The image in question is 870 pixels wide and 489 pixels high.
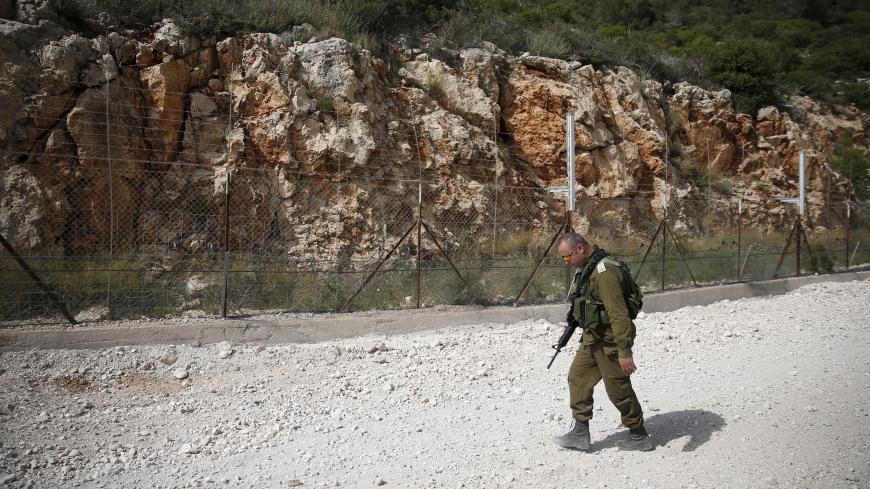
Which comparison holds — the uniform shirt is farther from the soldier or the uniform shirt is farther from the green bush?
the green bush

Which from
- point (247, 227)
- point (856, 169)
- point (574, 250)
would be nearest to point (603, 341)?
point (574, 250)

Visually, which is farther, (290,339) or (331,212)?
(331,212)

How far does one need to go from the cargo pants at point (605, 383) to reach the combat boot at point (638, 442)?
0.06 meters

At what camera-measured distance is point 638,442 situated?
163 inches

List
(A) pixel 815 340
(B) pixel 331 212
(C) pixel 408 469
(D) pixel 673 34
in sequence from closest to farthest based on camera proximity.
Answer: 1. (C) pixel 408 469
2. (A) pixel 815 340
3. (B) pixel 331 212
4. (D) pixel 673 34

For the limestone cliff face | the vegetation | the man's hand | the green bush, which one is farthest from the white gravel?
the green bush

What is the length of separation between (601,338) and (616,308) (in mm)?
283

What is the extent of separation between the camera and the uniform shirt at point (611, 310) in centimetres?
389

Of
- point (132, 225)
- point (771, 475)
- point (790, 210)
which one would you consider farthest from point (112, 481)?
point (790, 210)

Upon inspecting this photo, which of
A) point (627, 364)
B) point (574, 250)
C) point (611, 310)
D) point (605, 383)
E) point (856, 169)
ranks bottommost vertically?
point (605, 383)

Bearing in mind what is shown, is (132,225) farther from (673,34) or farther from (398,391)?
(673,34)

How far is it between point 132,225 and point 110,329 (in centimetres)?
326

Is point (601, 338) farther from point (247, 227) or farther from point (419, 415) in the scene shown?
point (247, 227)

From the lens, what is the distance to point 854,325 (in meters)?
8.46
